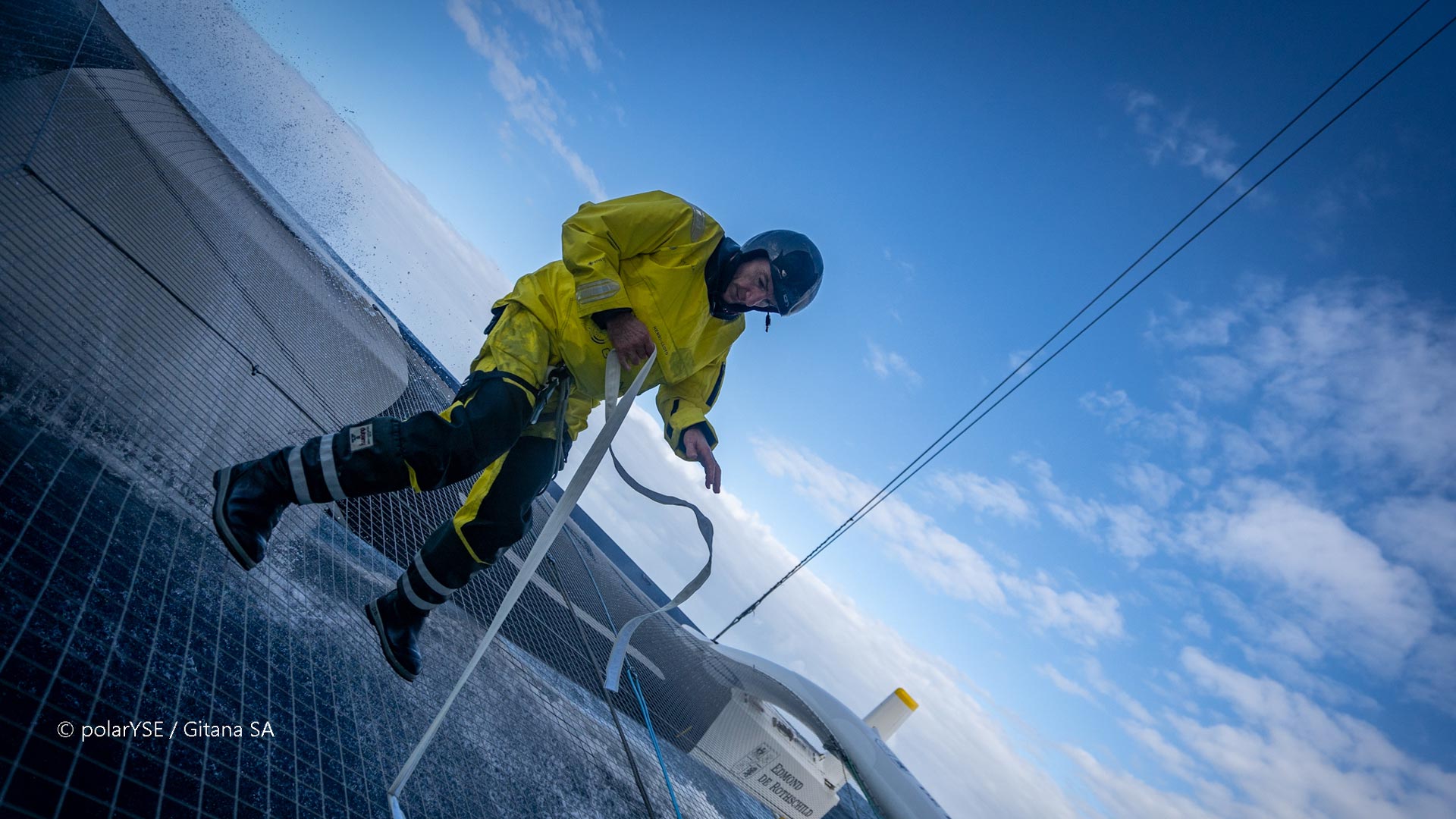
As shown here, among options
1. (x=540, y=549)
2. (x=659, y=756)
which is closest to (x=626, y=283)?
(x=540, y=549)

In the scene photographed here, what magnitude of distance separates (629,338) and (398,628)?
3.35ft

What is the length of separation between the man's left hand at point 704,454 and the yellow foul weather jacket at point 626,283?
10.0 inches

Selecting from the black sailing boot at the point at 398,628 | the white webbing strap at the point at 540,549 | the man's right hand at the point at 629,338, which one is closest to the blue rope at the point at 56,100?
the black sailing boot at the point at 398,628

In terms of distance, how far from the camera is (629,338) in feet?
6.19

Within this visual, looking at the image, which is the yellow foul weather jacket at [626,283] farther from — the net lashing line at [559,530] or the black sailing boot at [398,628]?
the black sailing boot at [398,628]

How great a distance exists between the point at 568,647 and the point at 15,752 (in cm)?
249

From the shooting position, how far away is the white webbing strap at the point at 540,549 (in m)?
1.32

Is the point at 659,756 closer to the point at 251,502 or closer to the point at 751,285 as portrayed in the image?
the point at 251,502

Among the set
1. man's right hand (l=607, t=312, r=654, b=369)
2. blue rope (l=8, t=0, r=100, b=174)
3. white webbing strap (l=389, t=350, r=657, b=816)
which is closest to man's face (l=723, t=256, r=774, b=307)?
man's right hand (l=607, t=312, r=654, b=369)

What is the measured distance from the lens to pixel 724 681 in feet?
13.7

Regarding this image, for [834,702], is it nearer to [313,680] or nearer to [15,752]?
[313,680]

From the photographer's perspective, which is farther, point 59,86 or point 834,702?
point 834,702

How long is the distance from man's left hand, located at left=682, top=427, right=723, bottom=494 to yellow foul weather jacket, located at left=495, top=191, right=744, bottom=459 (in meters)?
0.25

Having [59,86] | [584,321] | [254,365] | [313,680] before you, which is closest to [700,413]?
[584,321]
